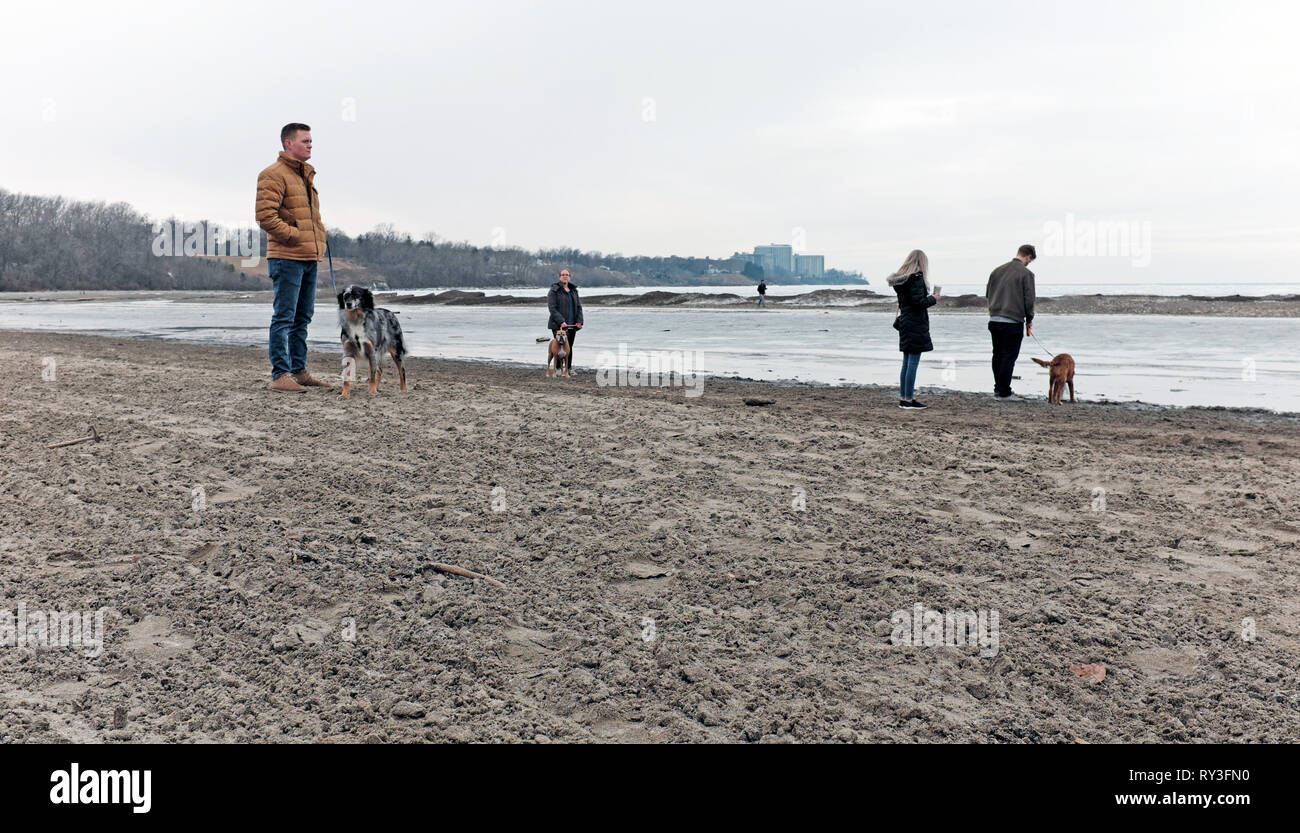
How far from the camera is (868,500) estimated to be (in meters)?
5.45

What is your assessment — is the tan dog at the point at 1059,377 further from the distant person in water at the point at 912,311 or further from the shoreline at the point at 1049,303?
the shoreline at the point at 1049,303

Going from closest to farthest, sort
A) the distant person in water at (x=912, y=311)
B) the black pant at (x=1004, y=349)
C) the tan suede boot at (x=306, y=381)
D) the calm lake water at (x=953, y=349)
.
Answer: the tan suede boot at (x=306, y=381) < the distant person in water at (x=912, y=311) < the black pant at (x=1004, y=349) < the calm lake water at (x=953, y=349)

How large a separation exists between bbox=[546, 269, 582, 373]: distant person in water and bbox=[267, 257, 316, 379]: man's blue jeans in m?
5.09

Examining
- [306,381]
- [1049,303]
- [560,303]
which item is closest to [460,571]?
[306,381]

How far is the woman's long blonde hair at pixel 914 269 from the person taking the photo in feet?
32.6

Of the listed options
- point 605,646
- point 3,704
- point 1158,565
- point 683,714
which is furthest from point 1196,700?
point 3,704

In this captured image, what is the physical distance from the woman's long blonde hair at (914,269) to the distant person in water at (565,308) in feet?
18.2

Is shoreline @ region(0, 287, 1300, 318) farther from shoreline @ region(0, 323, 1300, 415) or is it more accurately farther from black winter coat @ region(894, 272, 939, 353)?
black winter coat @ region(894, 272, 939, 353)

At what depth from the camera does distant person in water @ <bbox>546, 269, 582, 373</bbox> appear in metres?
13.7

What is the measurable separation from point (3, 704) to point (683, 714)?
2.29 m

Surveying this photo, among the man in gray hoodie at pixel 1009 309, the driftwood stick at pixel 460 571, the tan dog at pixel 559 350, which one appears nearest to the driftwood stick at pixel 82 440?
the driftwood stick at pixel 460 571

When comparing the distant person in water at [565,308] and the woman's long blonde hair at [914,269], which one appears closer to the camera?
the woman's long blonde hair at [914,269]

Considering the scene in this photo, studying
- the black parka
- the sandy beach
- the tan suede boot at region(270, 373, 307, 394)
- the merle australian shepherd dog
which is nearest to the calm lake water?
A: the black parka
